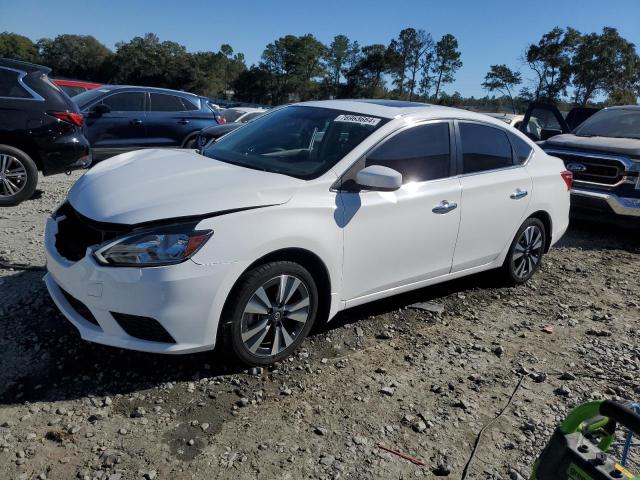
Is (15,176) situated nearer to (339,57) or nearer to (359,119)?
(359,119)

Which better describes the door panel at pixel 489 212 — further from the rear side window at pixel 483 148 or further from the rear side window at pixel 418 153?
the rear side window at pixel 418 153

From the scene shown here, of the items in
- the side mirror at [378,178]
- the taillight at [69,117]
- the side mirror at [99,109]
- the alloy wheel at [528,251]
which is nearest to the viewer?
the side mirror at [378,178]

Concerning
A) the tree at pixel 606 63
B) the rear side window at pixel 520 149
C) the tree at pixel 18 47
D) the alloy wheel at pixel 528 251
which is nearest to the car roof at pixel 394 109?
the rear side window at pixel 520 149

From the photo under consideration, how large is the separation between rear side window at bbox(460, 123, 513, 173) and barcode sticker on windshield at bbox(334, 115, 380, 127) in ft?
2.84

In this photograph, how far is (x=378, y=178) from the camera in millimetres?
3428

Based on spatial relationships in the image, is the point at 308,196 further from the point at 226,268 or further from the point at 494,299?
the point at 494,299

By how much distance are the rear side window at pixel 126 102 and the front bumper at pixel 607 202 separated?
7742 mm

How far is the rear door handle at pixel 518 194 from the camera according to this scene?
470cm

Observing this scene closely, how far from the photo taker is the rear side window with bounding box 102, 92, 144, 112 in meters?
9.82

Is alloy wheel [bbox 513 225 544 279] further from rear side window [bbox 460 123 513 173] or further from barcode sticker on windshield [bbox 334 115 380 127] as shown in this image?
barcode sticker on windshield [bbox 334 115 380 127]

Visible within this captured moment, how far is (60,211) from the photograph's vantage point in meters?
3.59

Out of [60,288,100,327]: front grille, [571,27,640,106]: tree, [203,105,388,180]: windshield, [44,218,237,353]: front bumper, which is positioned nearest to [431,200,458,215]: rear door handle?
[203,105,388,180]: windshield

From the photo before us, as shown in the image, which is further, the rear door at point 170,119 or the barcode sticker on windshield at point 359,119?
the rear door at point 170,119

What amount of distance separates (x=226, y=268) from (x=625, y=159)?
630cm
